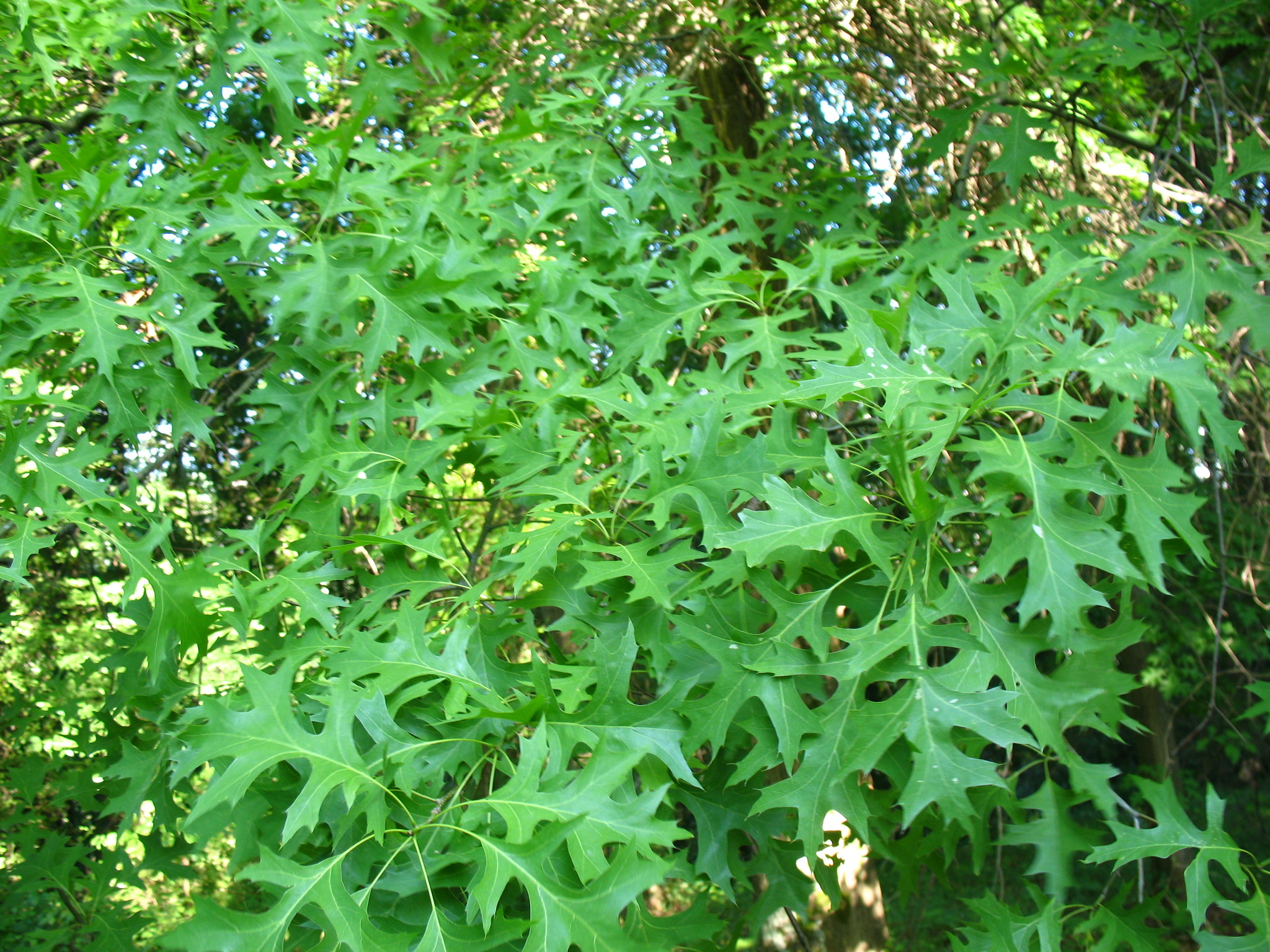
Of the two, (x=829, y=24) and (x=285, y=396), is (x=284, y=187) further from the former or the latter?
(x=829, y=24)

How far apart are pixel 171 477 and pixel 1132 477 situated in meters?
3.97

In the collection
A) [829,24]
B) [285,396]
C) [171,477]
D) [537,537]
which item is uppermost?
[829,24]

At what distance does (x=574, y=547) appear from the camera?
5.26 ft

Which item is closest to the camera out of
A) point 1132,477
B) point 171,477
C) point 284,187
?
point 1132,477

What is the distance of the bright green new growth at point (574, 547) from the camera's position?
4.33ft

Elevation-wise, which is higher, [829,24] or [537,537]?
[829,24]

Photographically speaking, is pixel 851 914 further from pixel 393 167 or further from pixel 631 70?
pixel 631 70

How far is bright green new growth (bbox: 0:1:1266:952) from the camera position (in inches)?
52.0

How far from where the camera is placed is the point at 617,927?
1127 mm

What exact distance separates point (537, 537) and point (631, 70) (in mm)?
3463

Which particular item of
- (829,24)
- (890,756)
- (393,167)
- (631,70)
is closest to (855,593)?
(890,756)

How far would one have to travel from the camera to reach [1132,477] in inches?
59.6

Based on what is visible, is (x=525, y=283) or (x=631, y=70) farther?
(x=631, y=70)

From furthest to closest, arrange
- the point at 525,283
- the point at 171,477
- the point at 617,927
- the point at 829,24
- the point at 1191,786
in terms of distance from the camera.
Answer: the point at 1191,786 → the point at 171,477 → the point at 829,24 → the point at 525,283 → the point at 617,927
